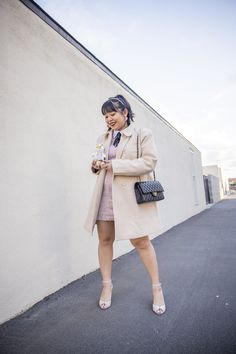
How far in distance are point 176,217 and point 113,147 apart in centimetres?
614

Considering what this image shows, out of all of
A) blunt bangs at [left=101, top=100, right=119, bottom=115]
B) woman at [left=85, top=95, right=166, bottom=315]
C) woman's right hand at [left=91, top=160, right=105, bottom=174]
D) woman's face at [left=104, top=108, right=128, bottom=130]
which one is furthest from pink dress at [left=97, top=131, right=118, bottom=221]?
blunt bangs at [left=101, top=100, right=119, bottom=115]

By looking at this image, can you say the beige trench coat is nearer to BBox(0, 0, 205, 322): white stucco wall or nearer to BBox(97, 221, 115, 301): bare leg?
BBox(97, 221, 115, 301): bare leg

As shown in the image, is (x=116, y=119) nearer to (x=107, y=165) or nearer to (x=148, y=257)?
(x=107, y=165)

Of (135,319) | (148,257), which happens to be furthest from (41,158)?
(135,319)

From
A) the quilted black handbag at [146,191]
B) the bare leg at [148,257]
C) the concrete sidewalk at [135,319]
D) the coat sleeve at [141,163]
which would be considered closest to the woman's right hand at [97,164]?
the coat sleeve at [141,163]

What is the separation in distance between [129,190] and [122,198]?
0.09m

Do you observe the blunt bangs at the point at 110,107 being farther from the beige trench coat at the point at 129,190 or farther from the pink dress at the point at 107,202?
the pink dress at the point at 107,202

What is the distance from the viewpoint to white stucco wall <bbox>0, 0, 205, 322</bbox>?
212cm

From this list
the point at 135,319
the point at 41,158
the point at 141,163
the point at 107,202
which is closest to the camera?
the point at 135,319

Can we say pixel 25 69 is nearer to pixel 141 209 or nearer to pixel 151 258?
pixel 141 209

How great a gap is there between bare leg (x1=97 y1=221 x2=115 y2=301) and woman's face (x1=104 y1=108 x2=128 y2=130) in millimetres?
899

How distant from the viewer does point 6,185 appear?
2078 millimetres

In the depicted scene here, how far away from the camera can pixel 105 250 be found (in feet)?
7.17

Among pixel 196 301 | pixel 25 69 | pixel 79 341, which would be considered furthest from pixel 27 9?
pixel 196 301
